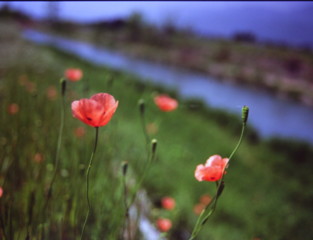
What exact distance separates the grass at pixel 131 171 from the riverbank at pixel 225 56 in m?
9.76

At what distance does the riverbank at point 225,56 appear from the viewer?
1563 cm

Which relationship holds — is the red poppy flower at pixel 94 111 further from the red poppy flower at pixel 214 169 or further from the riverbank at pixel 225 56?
the riverbank at pixel 225 56

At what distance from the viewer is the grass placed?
1080 millimetres

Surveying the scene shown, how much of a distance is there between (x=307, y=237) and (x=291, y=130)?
6514 mm

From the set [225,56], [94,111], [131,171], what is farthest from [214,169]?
[225,56]

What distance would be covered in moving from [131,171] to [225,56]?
27.3m

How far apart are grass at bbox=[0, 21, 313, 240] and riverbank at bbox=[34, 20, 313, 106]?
9.76m

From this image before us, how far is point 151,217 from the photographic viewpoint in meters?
1.83

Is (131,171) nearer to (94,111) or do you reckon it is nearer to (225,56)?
(94,111)

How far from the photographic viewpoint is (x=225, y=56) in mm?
27312

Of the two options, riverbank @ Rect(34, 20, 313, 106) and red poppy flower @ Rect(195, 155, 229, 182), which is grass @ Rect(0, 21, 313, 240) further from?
riverbank @ Rect(34, 20, 313, 106)

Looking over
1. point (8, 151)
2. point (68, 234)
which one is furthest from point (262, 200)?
point (8, 151)

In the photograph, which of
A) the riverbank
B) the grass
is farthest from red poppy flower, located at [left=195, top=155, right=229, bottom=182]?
the riverbank

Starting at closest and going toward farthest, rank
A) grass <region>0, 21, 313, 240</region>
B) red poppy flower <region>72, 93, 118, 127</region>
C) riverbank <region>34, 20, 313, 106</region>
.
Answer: red poppy flower <region>72, 93, 118, 127</region>
grass <region>0, 21, 313, 240</region>
riverbank <region>34, 20, 313, 106</region>
